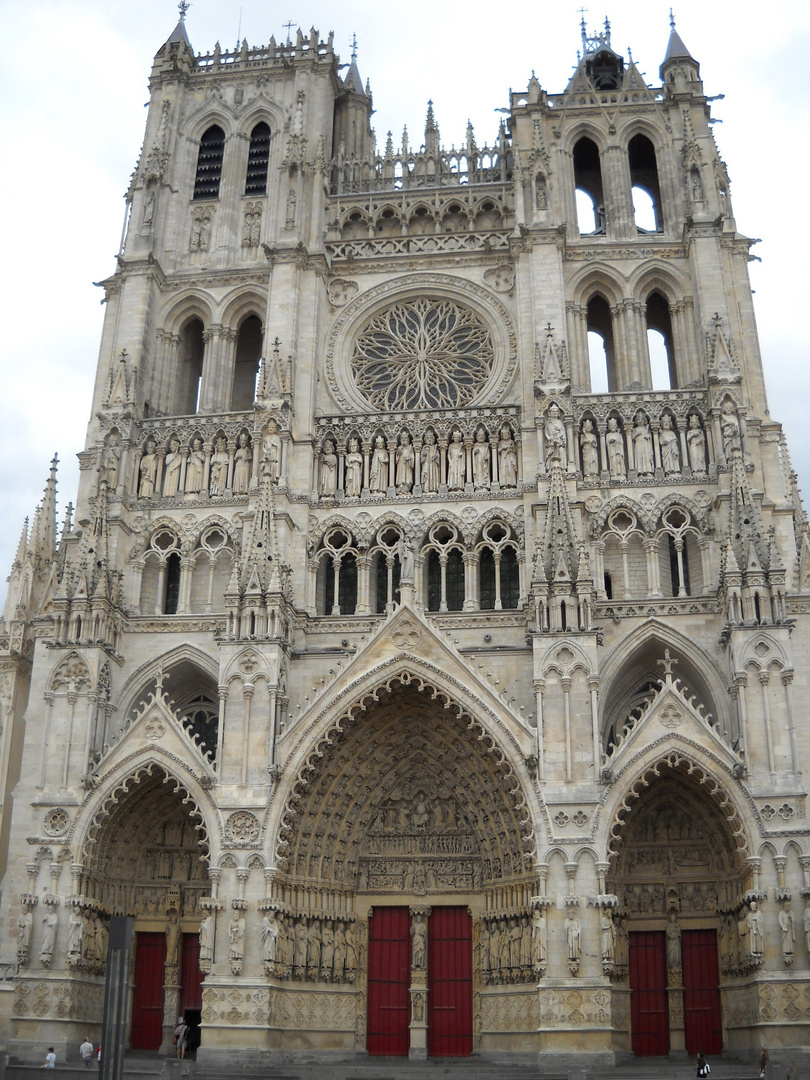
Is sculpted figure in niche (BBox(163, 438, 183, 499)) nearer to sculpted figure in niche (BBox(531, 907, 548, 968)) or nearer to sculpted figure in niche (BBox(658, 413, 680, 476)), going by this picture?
sculpted figure in niche (BBox(658, 413, 680, 476))

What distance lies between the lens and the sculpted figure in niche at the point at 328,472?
96.4 feet

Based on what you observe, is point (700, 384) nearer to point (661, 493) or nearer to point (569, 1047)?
point (661, 493)

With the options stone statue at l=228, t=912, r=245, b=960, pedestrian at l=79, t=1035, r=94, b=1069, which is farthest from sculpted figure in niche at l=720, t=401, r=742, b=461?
pedestrian at l=79, t=1035, r=94, b=1069

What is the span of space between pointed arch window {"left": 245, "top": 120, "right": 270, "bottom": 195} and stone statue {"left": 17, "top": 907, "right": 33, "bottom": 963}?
71.2 feet

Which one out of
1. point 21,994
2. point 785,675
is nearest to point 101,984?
point 21,994

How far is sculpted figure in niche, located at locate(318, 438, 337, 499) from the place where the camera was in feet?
96.4

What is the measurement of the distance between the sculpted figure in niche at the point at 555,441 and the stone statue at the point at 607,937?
1027 cm

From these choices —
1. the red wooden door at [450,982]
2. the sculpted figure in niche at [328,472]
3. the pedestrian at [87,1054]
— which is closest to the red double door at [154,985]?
the pedestrian at [87,1054]

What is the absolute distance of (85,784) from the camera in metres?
25.0

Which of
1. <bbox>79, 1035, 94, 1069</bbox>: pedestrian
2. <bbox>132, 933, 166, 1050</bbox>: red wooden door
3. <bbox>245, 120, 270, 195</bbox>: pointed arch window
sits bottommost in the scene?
<bbox>79, 1035, 94, 1069</bbox>: pedestrian

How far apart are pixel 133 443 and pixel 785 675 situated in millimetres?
17351

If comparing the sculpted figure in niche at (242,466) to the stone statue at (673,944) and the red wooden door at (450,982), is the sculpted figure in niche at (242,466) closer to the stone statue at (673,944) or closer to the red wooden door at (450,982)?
the red wooden door at (450,982)

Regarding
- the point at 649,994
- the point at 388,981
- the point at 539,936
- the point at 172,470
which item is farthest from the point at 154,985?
the point at 172,470

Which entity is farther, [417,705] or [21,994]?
[417,705]
